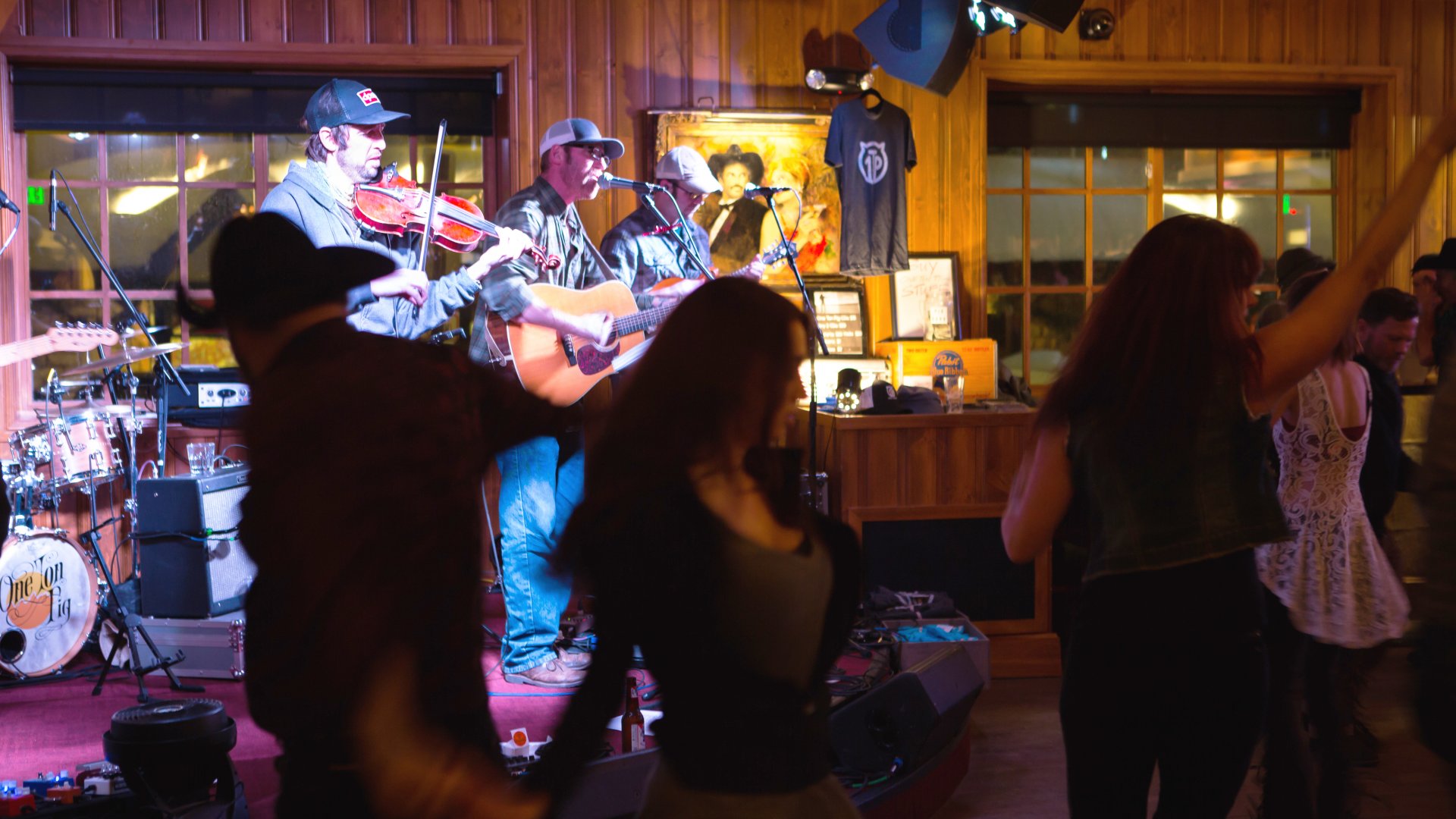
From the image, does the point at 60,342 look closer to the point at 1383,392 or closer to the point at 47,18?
the point at 47,18

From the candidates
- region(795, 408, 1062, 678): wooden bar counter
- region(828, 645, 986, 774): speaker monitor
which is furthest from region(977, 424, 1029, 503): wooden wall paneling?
region(828, 645, 986, 774): speaker monitor

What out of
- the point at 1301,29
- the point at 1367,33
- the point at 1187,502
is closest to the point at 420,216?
the point at 1187,502

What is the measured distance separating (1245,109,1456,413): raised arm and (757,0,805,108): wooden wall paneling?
457 centimetres

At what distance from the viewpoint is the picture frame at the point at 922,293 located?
630cm

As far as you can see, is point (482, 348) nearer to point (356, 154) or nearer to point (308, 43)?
point (356, 154)

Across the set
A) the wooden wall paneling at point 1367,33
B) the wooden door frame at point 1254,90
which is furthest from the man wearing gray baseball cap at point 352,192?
the wooden wall paneling at point 1367,33

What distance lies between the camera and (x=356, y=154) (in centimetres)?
430

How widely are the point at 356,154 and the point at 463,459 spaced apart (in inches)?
123

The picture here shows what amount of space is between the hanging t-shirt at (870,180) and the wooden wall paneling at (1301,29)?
7.90ft

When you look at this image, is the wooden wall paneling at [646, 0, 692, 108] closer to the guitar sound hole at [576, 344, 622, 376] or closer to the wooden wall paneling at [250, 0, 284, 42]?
the wooden wall paneling at [250, 0, 284, 42]

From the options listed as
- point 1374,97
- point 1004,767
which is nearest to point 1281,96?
point 1374,97

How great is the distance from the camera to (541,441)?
13.8 feet

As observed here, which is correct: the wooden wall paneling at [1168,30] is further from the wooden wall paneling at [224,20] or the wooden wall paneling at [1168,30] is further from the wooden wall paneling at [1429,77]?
the wooden wall paneling at [224,20]

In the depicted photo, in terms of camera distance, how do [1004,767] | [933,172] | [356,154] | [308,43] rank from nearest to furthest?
[1004,767] → [356,154] → [308,43] → [933,172]
